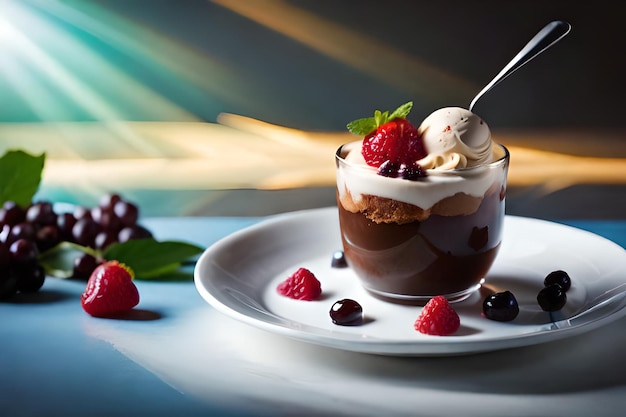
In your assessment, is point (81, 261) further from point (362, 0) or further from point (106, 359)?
point (362, 0)

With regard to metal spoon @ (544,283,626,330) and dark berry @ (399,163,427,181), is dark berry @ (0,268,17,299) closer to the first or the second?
dark berry @ (399,163,427,181)

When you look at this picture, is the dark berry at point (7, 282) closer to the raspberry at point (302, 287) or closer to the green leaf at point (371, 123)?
the raspberry at point (302, 287)

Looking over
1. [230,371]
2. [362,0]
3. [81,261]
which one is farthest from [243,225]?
[230,371]

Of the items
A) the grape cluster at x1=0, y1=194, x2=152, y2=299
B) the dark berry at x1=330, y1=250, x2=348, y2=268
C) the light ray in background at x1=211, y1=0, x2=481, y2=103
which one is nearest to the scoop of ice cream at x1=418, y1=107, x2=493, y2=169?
the dark berry at x1=330, y1=250, x2=348, y2=268

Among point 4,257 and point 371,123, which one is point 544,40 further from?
point 4,257

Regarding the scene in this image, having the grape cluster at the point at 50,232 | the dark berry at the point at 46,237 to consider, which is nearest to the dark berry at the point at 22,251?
the grape cluster at the point at 50,232

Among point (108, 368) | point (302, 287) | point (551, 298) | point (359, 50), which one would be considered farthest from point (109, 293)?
point (359, 50)
